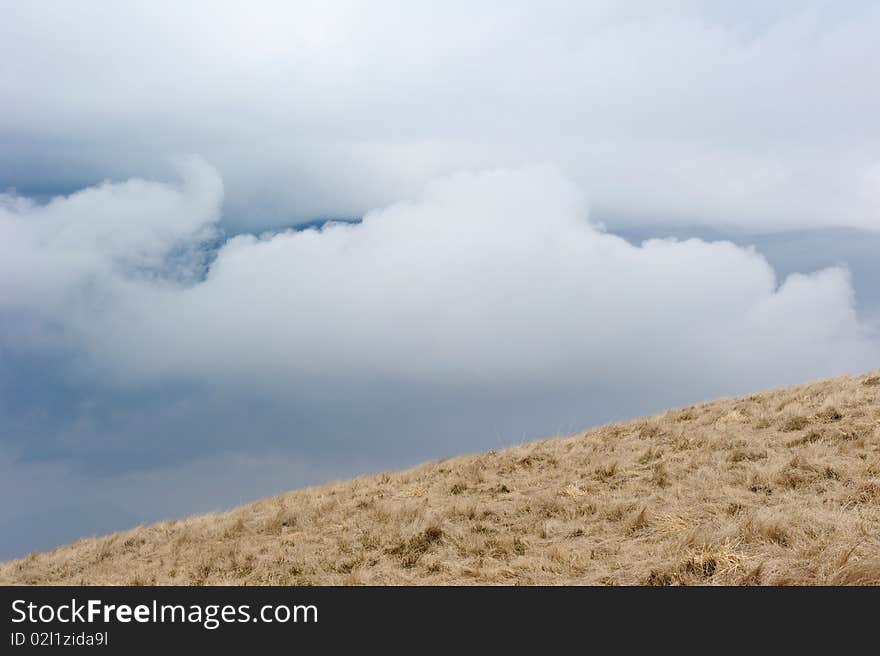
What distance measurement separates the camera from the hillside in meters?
10.3

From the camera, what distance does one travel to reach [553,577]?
10.4 m

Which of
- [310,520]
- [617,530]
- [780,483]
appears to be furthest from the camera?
[310,520]

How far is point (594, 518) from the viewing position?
13.3 metres

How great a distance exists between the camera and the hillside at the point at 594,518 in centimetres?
1029
